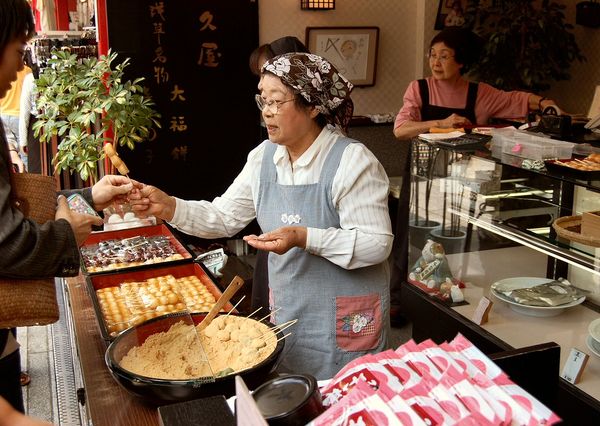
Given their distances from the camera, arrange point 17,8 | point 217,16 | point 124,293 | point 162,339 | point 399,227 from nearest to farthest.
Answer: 1. point 17,8
2. point 162,339
3. point 124,293
4. point 399,227
5. point 217,16

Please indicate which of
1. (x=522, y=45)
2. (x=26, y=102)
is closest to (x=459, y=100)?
(x=522, y=45)

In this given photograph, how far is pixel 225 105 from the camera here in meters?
6.16

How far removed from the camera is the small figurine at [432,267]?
3.66 m

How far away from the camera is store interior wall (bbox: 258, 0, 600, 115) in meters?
6.33

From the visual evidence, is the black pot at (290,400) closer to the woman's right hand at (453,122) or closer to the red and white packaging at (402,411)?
the red and white packaging at (402,411)

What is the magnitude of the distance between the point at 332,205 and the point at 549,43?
4.99 metres

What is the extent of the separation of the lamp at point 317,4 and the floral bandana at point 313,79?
163 inches

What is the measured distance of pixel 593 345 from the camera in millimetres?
2787

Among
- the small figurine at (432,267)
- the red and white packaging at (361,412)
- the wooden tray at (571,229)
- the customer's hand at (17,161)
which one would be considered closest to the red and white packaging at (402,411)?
the red and white packaging at (361,412)

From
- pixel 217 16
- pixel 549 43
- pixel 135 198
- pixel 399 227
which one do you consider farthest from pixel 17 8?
pixel 549 43

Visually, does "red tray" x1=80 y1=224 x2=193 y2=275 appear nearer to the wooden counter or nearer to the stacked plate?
the wooden counter

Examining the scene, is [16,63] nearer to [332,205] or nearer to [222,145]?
[332,205]

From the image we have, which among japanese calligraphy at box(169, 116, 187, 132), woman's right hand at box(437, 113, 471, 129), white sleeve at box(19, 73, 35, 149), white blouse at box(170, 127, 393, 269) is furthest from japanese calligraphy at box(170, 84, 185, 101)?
white blouse at box(170, 127, 393, 269)

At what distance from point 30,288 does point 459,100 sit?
3.73 m
